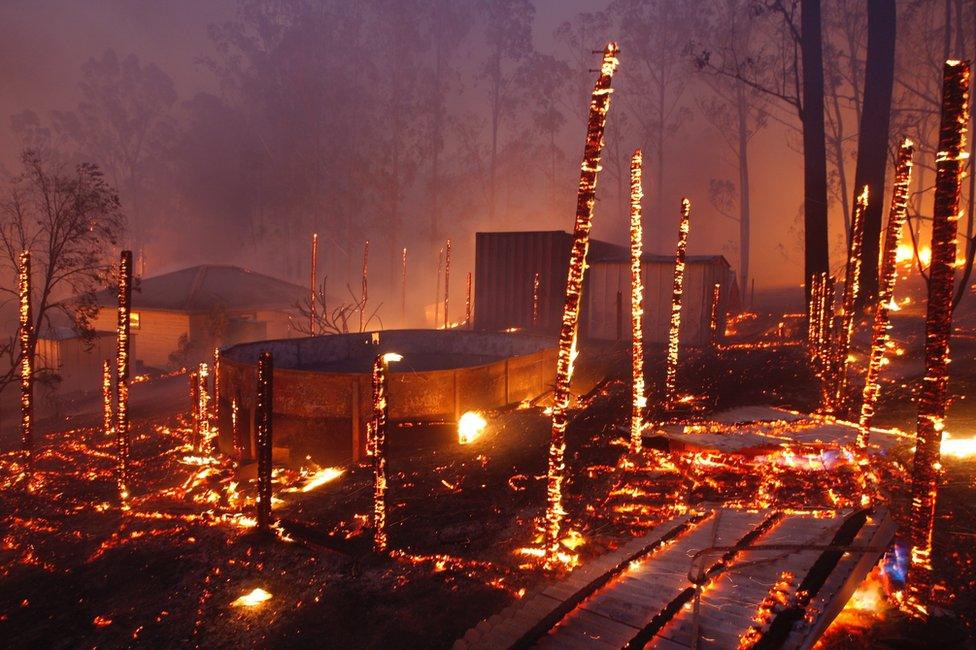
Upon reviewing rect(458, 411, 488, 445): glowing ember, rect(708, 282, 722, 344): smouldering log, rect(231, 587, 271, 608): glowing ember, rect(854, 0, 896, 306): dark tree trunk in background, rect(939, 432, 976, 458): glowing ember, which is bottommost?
rect(231, 587, 271, 608): glowing ember

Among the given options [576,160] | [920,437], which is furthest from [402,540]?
[576,160]

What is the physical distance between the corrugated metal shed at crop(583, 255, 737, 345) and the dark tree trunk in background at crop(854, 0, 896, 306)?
13.3ft

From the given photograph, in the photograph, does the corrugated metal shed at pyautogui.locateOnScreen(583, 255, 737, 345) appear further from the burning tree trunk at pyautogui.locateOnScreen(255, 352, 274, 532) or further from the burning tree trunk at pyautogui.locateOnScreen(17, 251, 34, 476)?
the burning tree trunk at pyautogui.locateOnScreen(17, 251, 34, 476)

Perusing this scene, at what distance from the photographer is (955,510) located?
5.86 metres

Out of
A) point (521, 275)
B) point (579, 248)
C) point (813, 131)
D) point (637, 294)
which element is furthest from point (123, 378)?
point (813, 131)

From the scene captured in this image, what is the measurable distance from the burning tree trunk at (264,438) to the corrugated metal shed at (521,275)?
564 inches

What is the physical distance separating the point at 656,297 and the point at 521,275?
4.99 metres

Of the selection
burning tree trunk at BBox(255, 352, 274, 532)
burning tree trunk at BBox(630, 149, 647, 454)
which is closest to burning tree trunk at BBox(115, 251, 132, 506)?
burning tree trunk at BBox(255, 352, 274, 532)

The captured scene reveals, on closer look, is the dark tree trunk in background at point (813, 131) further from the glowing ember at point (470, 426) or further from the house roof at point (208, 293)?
the house roof at point (208, 293)

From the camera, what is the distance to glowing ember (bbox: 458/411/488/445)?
1050cm

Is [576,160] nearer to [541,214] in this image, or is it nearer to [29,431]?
[541,214]

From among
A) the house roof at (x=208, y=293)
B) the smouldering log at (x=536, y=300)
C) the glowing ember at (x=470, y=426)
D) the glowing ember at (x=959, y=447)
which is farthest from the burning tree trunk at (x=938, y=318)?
the house roof at (x=208, y=293)

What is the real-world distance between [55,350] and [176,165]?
4171 cm

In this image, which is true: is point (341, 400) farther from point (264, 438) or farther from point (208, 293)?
point (208, 293)
